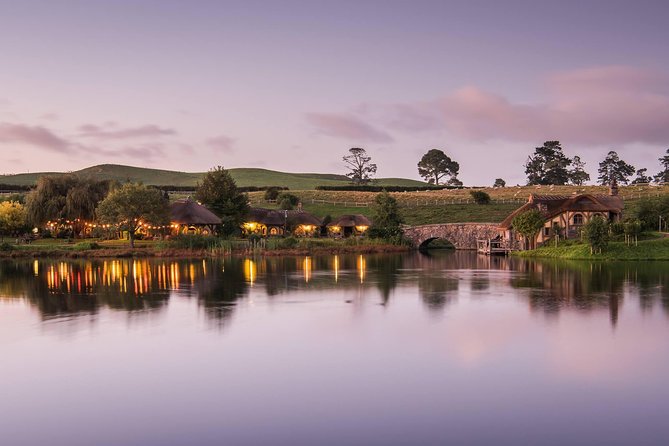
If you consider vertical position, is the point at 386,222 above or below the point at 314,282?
above

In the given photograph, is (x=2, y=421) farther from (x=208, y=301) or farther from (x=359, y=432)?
(x=208, y=301)

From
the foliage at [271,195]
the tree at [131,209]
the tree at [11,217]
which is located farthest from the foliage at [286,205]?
the tree at [11,217]

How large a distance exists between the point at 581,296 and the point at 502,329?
33.5ft

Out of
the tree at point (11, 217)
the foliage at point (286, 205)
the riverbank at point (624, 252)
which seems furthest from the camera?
the foliage at point (286, 205)

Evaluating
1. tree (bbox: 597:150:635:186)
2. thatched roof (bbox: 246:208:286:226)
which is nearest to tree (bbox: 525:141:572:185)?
tree (bbox: 597:150:635:186)

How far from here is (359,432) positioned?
1197cm

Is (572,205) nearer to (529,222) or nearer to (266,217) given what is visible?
(529,222)

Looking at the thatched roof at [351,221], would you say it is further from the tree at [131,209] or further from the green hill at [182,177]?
the green hill at [182,177]

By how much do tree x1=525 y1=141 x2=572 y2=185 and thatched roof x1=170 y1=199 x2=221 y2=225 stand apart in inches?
3465

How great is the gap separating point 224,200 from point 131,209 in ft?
53.0

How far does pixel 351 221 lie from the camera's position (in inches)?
→ 3479

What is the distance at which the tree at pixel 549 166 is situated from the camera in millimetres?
137875

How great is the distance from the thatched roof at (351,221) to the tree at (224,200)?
579 inches

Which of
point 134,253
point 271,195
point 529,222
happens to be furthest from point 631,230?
point 271,195
